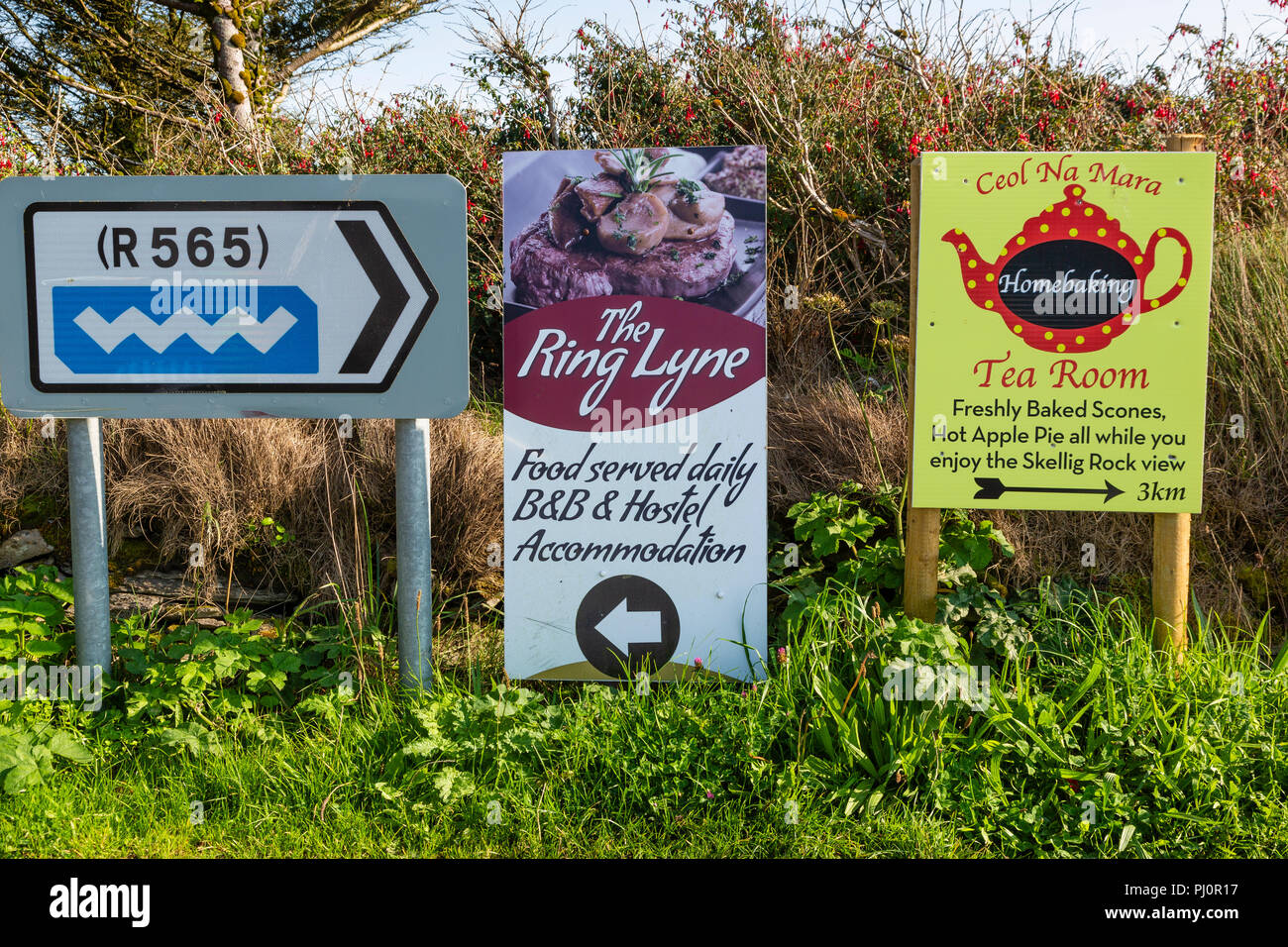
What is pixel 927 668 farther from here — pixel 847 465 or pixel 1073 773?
pixel 847 465

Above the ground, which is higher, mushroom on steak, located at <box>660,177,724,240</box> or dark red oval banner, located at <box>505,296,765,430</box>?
mushroom on steak, located at <box>660,177,724,240</box>

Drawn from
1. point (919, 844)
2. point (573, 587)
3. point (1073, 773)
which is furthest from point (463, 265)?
point (1073, 773)

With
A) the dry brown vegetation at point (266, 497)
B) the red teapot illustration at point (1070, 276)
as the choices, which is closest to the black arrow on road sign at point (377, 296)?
the dry brown vegetation at point (266, 497)

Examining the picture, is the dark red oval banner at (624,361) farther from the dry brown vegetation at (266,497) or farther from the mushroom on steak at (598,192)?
the dry brown vegetation at (266,497)

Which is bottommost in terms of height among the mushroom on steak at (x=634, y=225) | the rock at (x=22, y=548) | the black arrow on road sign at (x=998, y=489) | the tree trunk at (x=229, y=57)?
the rock at (x=22, y=548)

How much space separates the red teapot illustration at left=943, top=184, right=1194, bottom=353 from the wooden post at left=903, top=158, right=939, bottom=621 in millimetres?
183

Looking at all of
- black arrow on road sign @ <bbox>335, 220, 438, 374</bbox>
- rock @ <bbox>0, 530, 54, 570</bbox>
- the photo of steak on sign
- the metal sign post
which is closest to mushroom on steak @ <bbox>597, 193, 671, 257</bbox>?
the photo of steak on sign

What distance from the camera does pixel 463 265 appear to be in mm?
3232

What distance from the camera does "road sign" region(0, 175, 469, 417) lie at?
3221 millimetres

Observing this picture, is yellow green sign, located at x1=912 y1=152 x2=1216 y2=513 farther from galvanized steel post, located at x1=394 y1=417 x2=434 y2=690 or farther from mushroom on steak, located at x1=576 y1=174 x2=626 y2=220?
galvanized steel post, located at x1=394 y1=417 x2=434 y2=690

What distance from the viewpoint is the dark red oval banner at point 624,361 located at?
336cm

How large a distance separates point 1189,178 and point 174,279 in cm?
378

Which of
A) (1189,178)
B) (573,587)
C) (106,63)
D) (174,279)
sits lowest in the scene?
(573,587)

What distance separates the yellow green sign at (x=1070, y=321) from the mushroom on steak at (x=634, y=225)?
100 cm
